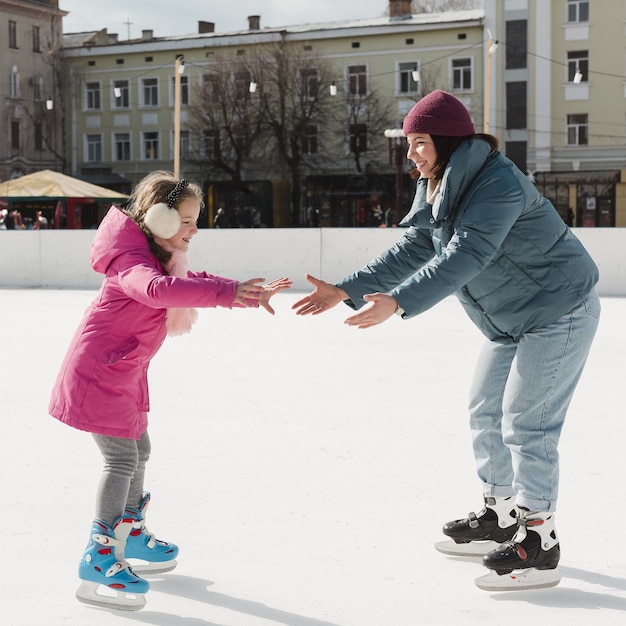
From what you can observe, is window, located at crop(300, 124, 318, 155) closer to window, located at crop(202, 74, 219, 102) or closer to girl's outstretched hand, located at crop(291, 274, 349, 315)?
window, located at crop(202, 74, 219, 102)

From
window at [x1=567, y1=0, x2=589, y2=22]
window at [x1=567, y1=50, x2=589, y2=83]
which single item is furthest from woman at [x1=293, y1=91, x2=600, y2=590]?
window at [x1=567, y1=0, x2=589, y2=22]

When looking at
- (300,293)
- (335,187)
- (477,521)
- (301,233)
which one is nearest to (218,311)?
(300,293)

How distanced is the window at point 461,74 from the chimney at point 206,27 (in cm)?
1354

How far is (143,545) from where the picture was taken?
3.03 meters

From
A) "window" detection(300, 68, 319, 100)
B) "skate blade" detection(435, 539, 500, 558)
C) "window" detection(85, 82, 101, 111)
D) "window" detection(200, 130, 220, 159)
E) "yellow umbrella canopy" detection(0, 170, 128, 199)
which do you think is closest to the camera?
"skate blade" detection(435, 539, 500, 558)

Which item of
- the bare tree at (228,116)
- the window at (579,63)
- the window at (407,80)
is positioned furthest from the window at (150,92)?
the window at (579,63)

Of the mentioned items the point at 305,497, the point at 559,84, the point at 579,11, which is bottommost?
the point at 305,497

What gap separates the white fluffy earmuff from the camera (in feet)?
9.09

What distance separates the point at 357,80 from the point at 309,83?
250 centimetres

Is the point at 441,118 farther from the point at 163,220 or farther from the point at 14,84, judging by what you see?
the point at 14,84

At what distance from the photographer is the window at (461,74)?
38750 millimetres

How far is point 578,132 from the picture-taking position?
122 feet

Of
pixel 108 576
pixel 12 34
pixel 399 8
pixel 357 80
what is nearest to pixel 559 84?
pixel 357 80

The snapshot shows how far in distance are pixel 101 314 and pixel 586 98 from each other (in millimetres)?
36702
